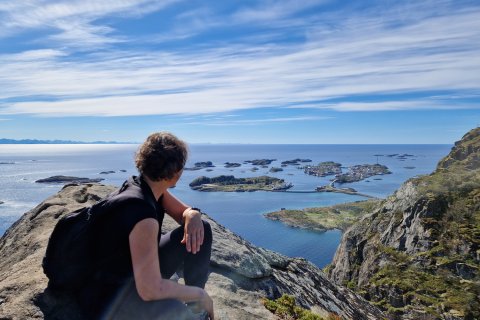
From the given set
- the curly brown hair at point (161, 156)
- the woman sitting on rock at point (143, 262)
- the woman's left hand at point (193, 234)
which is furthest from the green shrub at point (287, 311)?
the curly brown hair at point (161, 156)

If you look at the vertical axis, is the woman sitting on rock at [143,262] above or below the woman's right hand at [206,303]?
above

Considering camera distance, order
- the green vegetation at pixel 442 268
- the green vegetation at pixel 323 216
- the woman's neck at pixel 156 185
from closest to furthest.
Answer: the woman's neck at pixel 156 185, the green vegetation at pixel 442 268, the green vegetation at pixel 323 216

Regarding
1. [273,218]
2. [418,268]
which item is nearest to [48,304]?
[418,268]

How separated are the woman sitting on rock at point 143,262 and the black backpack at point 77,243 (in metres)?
0.13

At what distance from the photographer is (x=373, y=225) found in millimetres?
60531

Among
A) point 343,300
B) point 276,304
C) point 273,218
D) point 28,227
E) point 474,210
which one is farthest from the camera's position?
point 273,218

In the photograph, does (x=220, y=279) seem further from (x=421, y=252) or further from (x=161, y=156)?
(x=421, y=252)

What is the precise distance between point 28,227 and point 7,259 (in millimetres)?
1142

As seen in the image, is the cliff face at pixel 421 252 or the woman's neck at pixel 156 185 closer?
the woman's neck at pixel 156 185

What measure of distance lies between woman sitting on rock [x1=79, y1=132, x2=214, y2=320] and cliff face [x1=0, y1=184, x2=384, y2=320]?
1246mm

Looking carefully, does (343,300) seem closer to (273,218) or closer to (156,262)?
(156,262)

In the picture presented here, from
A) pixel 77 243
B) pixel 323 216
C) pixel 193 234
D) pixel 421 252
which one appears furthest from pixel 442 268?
pixel 323 216

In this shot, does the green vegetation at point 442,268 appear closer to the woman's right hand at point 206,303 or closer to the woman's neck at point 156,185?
the woman's right hand at point 206,303

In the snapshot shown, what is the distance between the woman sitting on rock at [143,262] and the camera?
15.4ft
